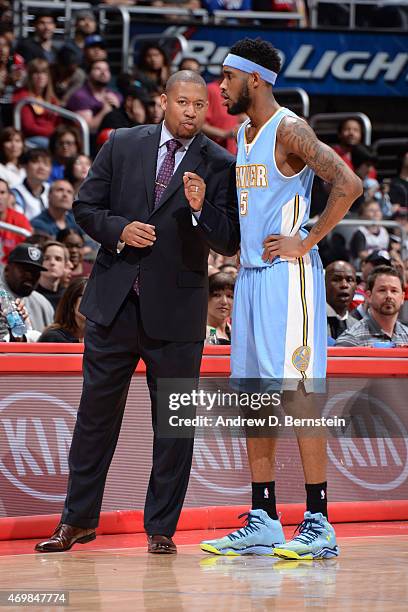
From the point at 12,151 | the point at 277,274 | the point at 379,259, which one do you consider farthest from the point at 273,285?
the point at 12,151

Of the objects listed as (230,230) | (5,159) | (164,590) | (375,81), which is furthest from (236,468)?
(375,81)

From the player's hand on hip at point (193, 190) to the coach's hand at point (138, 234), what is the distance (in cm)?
24

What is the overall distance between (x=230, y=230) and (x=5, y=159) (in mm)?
6564

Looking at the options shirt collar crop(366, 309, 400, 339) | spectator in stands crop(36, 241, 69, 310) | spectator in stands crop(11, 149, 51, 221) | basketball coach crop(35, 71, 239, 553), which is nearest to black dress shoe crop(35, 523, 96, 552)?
basketball coach crop(35, 71, 239, 553)

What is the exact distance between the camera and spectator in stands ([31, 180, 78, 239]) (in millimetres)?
10781

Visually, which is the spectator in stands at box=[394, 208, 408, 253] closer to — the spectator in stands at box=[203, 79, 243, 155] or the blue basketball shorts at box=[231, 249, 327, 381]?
the spectator in stands at box=[203, 79, 243, 155]

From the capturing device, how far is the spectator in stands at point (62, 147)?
1226 cm

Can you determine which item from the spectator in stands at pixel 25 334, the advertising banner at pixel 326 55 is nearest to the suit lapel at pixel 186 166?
the spectator in stands at pixel 25 334

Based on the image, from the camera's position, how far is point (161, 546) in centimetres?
554

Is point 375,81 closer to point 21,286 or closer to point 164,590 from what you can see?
point 21,286

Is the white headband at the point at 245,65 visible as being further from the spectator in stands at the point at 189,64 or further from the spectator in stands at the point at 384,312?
the spectator in stands at the point at 189,64

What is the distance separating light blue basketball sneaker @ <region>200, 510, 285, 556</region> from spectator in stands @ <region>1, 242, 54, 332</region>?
3361 millimetres

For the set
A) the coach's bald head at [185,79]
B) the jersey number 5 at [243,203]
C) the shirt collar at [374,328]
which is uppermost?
the coach's bald head at [185,79]

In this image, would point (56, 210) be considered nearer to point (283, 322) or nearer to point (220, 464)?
point (220, 464)
